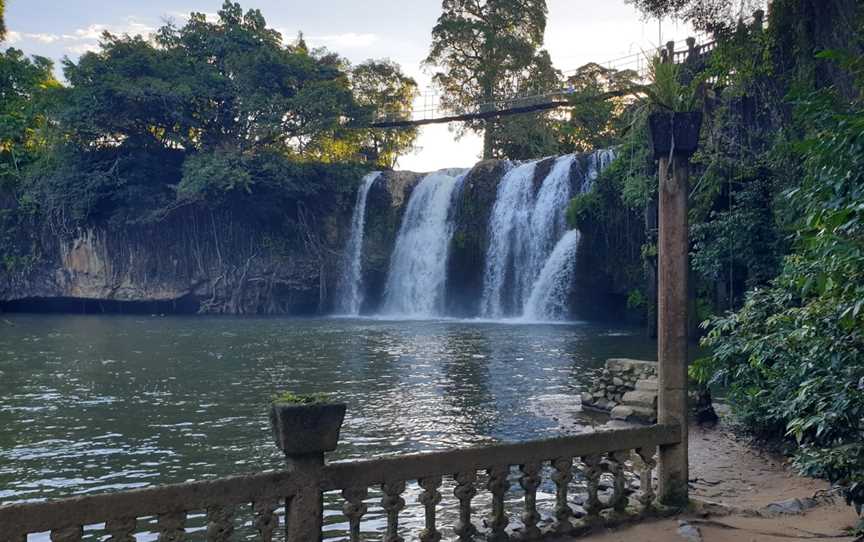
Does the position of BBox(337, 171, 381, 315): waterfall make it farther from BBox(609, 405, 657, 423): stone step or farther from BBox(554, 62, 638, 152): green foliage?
BBox(609, 405, 657, 423): stone step

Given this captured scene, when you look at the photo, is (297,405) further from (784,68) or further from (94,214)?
(94,214)

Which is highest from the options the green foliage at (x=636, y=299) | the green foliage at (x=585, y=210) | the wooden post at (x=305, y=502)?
the green foliage at (x=585, y=210)

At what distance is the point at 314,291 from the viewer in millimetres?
37750

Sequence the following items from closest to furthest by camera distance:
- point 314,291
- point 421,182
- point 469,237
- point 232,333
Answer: point 232,333 < point 469,237 < point 421,182 < point 314,291

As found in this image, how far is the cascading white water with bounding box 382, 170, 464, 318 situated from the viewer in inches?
1309

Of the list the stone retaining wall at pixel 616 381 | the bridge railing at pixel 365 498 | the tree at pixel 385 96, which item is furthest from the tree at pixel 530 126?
the bridge railing at pixel 365 498

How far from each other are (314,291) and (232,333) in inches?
488

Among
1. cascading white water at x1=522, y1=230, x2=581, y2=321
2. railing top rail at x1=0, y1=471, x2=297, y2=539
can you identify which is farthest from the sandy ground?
cascading white water at x1=522, y1=230, x2=581, y2=321

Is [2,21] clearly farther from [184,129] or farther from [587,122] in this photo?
[587,122]

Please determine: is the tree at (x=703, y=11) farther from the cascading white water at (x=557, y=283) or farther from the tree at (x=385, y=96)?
the tree at (x=385, y=96)

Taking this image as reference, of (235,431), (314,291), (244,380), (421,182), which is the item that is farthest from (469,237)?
(235,431)

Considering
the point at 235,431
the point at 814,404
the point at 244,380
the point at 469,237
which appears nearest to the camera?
the point at 814,404

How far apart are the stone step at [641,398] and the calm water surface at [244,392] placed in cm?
77

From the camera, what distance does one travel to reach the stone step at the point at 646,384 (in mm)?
11320
